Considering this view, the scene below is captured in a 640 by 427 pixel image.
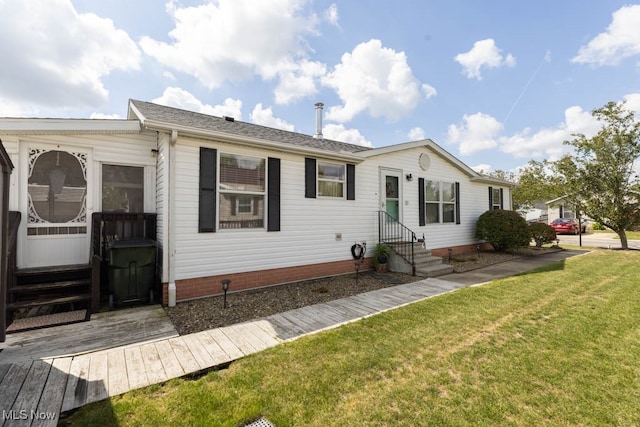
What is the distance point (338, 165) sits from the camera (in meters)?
7.24

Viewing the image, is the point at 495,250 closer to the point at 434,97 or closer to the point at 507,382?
the point at 434,97

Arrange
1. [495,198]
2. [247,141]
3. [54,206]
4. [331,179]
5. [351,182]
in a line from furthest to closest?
[495,198], [351,182], [331,179], [247,141], [54,206]

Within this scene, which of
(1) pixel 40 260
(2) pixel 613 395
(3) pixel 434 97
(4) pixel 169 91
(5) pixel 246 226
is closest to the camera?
(2) pixel 613 395

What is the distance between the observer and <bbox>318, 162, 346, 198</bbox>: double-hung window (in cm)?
695

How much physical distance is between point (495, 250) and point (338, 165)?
28.7 feet

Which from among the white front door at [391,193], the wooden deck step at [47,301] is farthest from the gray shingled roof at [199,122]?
the wooden deck step at [47,301]

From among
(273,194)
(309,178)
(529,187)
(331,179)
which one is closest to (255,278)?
(273,194)

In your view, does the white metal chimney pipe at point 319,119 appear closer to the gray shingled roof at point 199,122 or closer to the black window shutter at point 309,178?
the gray shingled roof at point 199,122

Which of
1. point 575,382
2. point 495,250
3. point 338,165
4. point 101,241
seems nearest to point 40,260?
point 101,241

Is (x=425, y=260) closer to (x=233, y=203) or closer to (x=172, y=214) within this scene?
(x=233, y=203)

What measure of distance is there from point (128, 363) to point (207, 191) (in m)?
3.13

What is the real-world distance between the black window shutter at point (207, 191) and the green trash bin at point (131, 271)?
0.96 metres

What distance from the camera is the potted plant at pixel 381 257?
7645 millimetres

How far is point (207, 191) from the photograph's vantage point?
521 centimetres
